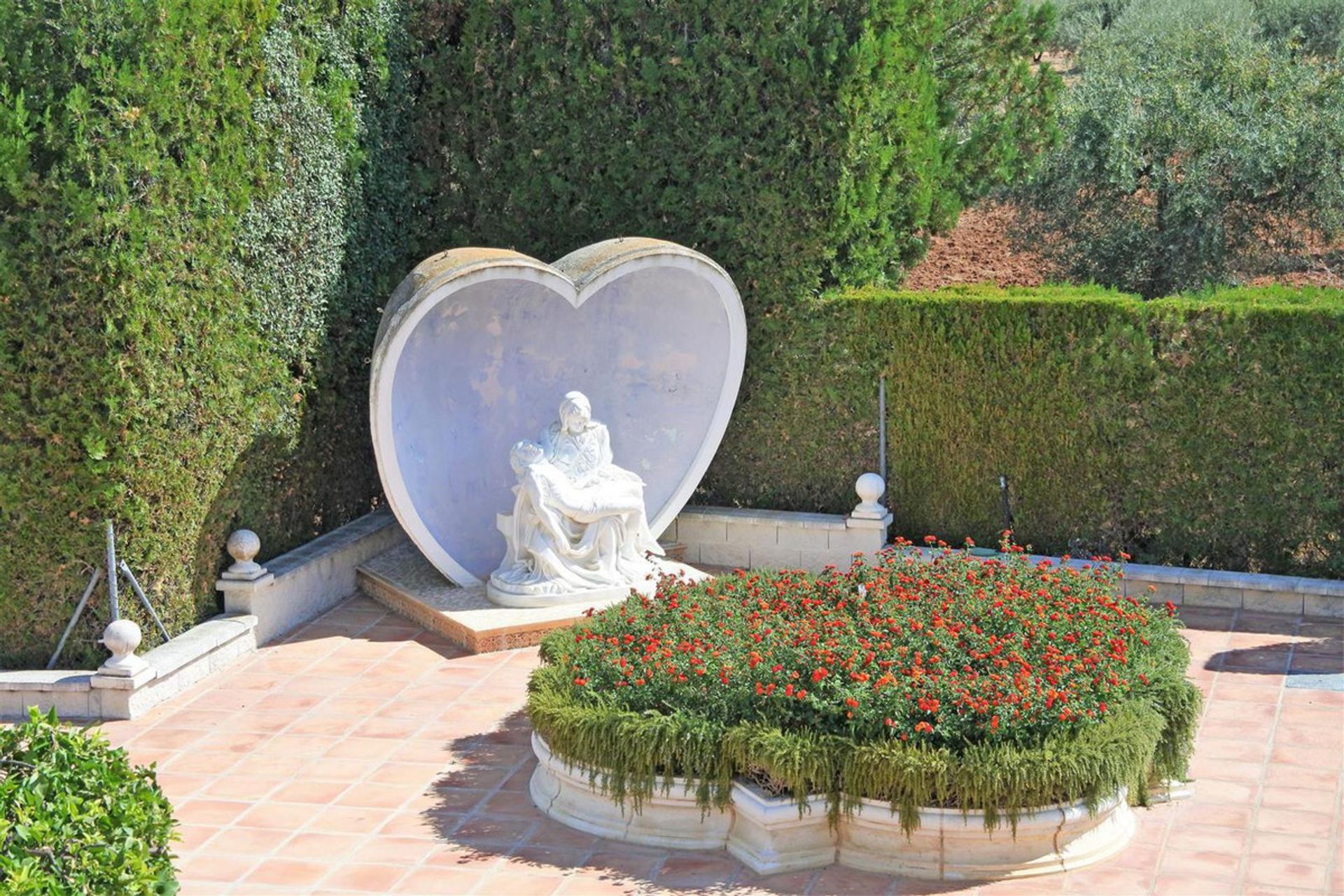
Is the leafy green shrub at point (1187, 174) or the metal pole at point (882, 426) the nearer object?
the metal pole at point (882, 426)

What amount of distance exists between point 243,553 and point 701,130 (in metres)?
5.02

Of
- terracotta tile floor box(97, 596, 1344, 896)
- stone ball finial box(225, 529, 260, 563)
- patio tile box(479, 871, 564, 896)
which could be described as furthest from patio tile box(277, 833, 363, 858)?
stone ball finial box(225, 529, 260, 563)

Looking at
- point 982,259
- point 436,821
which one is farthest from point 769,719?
point 982,259

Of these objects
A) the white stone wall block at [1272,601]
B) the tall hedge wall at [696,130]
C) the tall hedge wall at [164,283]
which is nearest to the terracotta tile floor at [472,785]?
the white stone wall block at [1272,601]

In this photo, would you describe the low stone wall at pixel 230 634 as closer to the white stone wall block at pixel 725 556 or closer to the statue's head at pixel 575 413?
the statue's head at pixel 575 413

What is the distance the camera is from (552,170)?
1453 cm

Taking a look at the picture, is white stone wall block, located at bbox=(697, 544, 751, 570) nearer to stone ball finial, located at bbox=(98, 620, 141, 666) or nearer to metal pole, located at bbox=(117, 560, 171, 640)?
metal pole, located at bbox=(117, 560, 171, 640)

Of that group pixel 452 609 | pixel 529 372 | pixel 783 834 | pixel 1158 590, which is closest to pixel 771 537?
pixel 529 372

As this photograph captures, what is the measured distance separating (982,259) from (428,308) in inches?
298

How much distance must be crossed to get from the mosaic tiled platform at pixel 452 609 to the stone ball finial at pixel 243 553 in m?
1.27

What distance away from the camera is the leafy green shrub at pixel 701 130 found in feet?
45.5

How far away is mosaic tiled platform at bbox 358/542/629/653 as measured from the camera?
1236 cm

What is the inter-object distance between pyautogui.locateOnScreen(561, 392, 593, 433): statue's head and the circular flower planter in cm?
405

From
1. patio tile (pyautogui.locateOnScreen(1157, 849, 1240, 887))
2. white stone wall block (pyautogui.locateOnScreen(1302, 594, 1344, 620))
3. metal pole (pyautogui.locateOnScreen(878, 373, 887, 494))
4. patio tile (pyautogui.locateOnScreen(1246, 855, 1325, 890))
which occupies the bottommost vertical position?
patio tile (pyautogui.locateOnScreen(1246, 855, 1325, 890))
